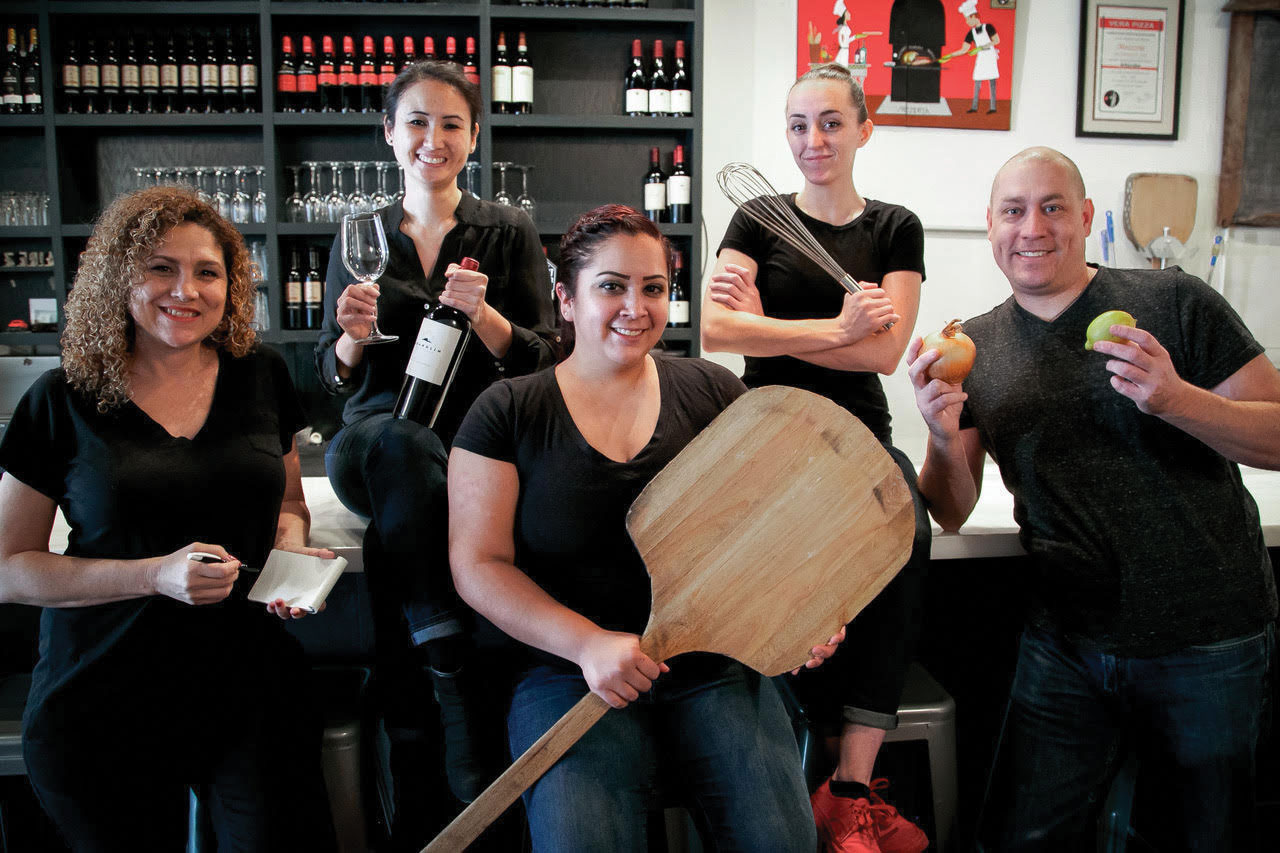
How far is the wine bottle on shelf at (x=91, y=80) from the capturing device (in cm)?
311

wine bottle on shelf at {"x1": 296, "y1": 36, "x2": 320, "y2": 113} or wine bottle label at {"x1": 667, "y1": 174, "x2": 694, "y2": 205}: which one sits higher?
wine bottle on shelf at {"x1": 296, "y1": 36, "x2": 320, "y2": 113}

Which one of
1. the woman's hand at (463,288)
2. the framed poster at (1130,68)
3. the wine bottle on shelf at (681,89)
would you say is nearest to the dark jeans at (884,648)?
the woman's hand at (463,288)

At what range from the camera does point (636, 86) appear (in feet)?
10.7

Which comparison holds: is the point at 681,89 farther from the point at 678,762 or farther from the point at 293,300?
the point at 678,762

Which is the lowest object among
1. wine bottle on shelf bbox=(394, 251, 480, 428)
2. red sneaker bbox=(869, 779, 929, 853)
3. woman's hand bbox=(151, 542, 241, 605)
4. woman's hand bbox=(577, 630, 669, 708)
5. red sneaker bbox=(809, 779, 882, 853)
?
red sneaker bbox=(869, 779, 929, 853)

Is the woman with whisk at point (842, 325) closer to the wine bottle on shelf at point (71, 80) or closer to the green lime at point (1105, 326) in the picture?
the green lime at point (1105, 326)

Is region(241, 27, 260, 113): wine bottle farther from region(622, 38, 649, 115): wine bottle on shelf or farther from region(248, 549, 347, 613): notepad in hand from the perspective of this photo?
region(248, 549, 347, 613): notepad in hand

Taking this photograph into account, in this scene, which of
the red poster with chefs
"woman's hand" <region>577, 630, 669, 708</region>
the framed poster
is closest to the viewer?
"woman's hand" <region>577, 630, 669, 708</region>

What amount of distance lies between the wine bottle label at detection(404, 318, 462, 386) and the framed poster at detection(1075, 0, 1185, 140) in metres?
3.07

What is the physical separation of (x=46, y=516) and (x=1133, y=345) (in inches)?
60.5

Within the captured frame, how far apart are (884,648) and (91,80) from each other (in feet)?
10.4

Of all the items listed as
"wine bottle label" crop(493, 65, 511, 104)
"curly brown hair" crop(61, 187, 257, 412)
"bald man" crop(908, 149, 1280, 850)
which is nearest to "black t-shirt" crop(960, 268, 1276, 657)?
"bald man" crop(908, 149, 1280, 850)

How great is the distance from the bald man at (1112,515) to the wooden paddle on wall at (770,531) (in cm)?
27

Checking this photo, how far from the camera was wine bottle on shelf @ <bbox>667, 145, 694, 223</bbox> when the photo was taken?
318 cm
